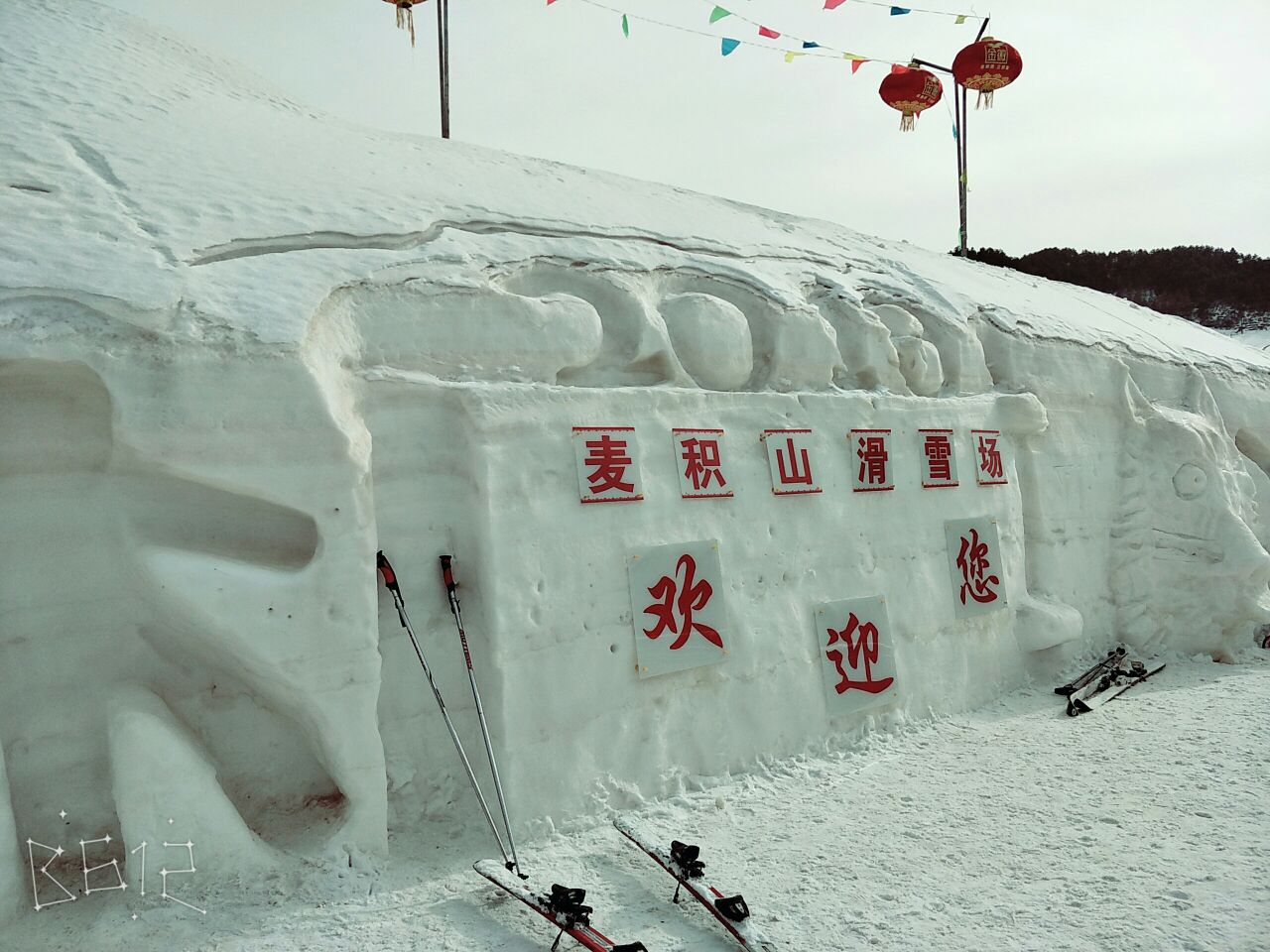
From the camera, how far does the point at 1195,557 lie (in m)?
5.46

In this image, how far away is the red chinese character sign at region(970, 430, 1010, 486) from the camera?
15.6 ft

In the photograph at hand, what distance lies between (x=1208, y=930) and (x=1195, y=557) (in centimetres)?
351

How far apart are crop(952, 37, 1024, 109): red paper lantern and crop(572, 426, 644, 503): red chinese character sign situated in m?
7.93

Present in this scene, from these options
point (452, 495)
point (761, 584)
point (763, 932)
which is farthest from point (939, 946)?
point (452, 495)

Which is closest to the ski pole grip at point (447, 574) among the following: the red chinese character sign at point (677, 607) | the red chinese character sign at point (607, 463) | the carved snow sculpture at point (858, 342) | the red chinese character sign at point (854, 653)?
the red chinese character sign at point (607, 463)

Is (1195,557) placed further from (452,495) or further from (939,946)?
(452,495)

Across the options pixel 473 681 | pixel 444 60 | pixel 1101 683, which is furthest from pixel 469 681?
pixel 444 60

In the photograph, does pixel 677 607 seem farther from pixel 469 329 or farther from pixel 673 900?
pixel 469 329

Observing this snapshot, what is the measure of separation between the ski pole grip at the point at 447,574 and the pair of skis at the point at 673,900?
81 cm

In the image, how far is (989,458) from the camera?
4832 mm

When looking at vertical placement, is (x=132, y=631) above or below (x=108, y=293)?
below

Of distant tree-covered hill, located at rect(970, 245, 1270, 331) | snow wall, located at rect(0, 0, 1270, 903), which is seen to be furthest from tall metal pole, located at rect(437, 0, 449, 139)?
distant tree-covered hill, located at rect(970, 245, 1270, 331)

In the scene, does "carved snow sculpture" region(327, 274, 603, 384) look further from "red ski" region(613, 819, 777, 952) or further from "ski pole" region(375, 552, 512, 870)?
"red ski" region(613, 819, 777, 952)

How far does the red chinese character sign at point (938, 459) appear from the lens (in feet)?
14.8
